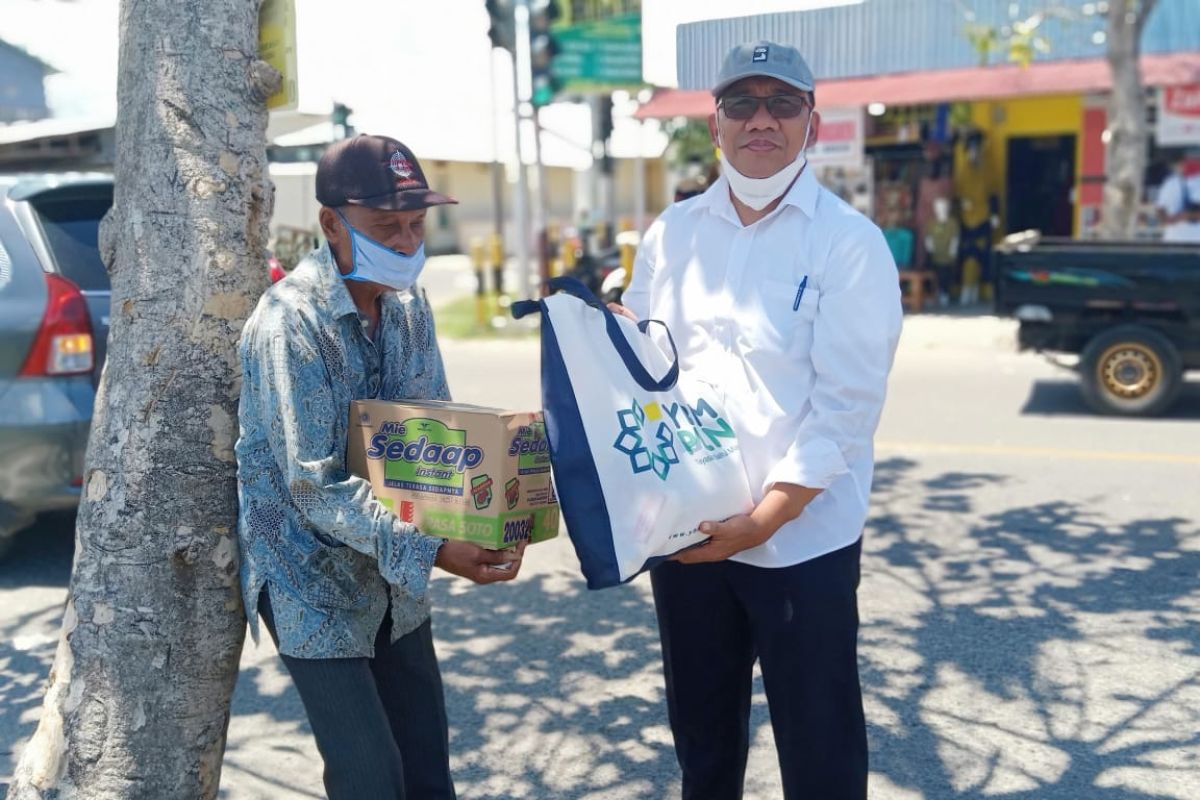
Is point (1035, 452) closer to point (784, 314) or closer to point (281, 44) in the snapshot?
point (784, 314)

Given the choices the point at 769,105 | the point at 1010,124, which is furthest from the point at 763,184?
the point at 1010,124

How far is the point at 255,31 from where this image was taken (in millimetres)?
2957

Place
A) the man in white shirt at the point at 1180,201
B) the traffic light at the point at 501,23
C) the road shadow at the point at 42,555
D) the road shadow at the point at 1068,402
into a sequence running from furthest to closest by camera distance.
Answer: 1. the man in white shirt at the point at 1180,201
2. the traffic light at the point at 501,23
3. the road shadow at the point at 1068,402
4. the road shadow at the point at 42,555

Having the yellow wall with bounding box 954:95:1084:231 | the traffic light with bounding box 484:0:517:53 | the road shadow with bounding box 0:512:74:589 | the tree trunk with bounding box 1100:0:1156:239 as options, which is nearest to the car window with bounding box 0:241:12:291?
the road shadow with bounding box 0:512:74:589

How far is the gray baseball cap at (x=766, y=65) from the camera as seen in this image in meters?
2.75

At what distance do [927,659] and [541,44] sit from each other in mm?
11297

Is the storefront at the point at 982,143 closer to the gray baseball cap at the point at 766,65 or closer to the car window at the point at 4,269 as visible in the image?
the car window at the point at 4,269

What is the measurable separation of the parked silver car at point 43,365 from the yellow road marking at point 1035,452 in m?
4.98

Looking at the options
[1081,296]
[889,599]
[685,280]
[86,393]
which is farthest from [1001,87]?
[685,280]

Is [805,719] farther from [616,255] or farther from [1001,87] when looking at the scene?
[1001,87]

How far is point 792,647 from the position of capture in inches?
110

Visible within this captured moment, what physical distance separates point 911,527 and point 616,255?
930cm

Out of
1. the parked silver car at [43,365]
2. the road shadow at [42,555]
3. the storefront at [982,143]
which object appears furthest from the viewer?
the storefront at [982,143]

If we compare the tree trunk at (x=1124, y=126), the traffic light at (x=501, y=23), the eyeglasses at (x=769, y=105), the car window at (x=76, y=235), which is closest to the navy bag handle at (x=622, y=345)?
the eyeglasses at (x=769, y=105)
